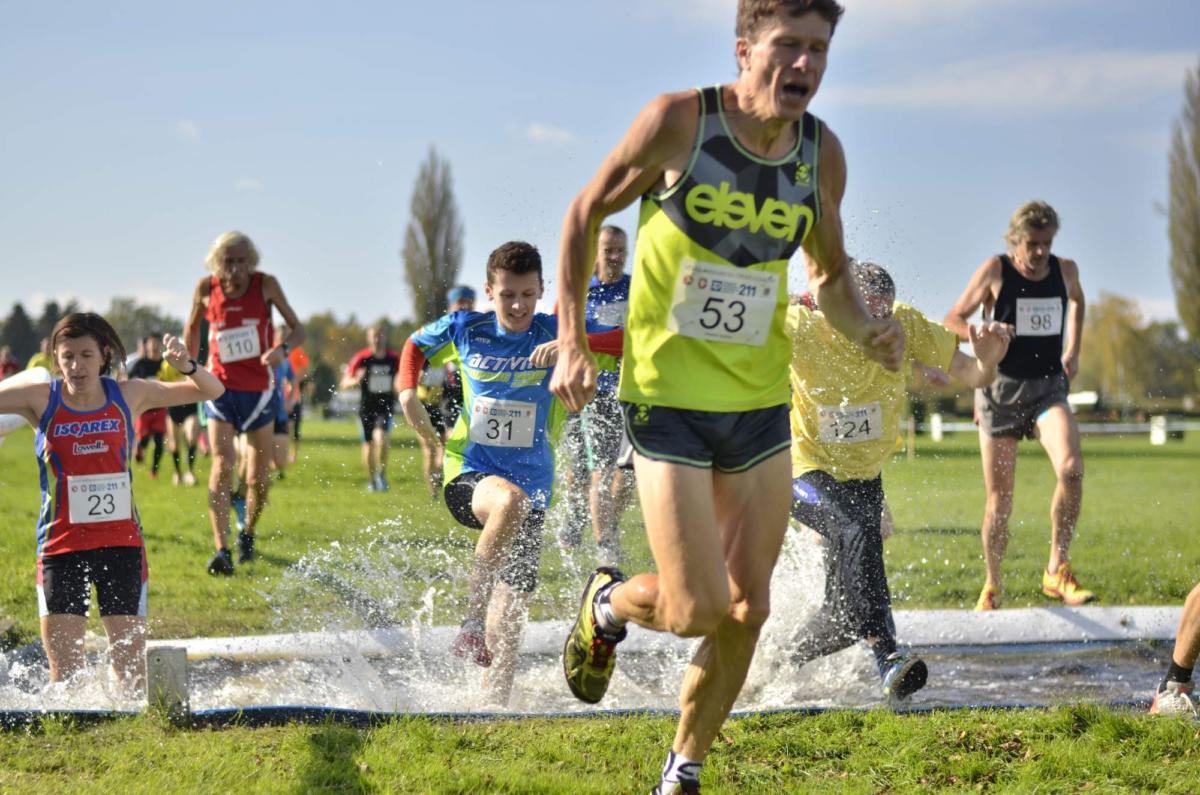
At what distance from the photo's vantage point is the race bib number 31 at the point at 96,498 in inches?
230

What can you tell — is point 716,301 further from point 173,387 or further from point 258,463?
point 258,463

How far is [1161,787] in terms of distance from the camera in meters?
4.17

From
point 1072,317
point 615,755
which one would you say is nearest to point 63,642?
point 615,755

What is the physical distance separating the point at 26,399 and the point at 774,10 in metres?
3.80

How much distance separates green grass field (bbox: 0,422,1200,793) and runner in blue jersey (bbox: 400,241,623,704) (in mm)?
931

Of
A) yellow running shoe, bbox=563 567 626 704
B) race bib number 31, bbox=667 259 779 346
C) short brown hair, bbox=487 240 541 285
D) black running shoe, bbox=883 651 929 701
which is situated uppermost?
short brown hair, bbox=487 240 541 285

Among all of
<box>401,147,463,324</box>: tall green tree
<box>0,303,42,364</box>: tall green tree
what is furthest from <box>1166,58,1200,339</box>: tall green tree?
<box>0,303,42,364</box>: tall green tree

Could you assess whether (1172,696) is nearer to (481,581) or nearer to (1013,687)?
(1013,687)

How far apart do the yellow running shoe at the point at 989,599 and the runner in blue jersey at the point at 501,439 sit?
3.14 metres

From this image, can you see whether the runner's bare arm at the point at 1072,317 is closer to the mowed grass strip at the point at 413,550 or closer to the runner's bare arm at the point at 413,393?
the mowed grass strip at the point at 413,550

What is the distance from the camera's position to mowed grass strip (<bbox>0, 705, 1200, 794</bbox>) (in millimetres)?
4250

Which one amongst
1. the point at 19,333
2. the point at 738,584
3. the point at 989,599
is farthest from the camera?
the point at 19,333

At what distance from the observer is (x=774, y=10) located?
12.3 feet

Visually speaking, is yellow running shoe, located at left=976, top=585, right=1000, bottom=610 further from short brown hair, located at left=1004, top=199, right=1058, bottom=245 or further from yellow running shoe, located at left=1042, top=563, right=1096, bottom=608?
short brown hair, located at left=1004, top=199, right=1058, bottom=245
